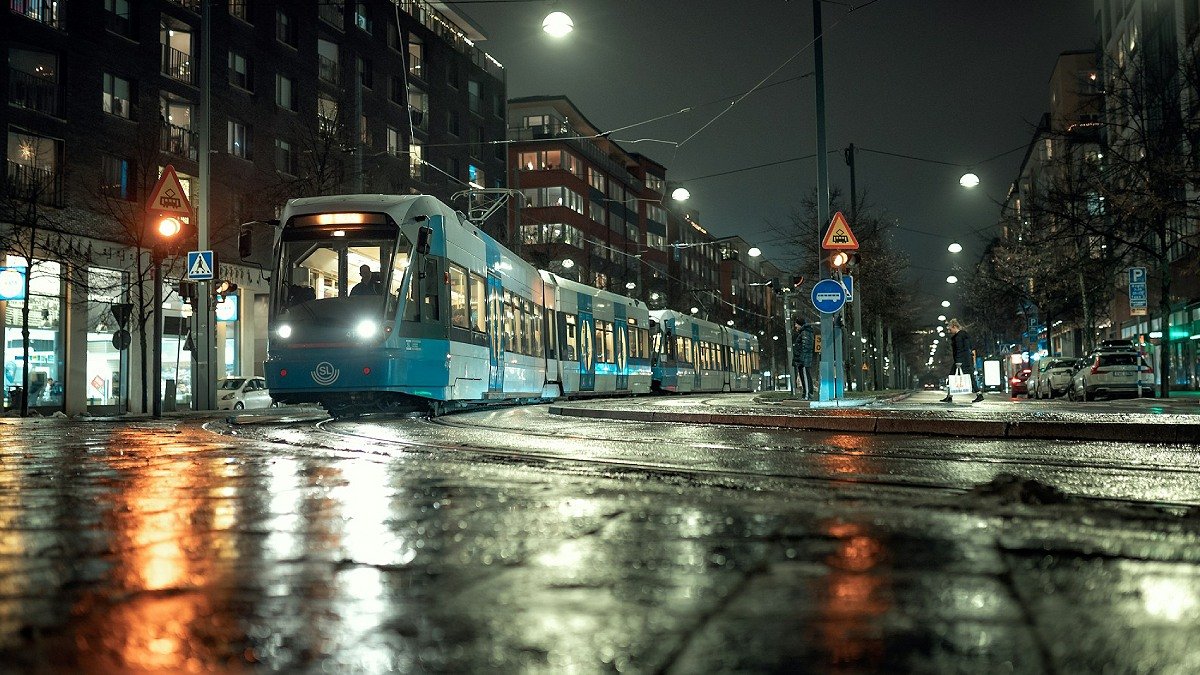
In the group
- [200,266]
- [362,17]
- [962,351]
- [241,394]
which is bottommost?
[241,394]

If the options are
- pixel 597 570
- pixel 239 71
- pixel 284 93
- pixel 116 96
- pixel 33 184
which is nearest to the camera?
pixel 597 570

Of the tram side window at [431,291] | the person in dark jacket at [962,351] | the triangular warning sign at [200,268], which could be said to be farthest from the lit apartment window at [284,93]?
the person in dark jacket at [962,351]

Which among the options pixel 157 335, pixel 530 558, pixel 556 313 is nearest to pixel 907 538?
pixel 530 558

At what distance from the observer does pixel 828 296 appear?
63.5 feet

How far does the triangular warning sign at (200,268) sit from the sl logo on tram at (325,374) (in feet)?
26.2

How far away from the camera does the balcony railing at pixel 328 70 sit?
46.3m

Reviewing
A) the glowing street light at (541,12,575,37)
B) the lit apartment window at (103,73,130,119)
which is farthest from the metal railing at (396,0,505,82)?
the glowing street light at (541,12,575,37)

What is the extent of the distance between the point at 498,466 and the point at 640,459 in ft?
4.48

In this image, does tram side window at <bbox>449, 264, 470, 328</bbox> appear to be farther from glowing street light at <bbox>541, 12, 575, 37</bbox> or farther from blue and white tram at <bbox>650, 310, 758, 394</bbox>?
blue and white tram at <bbox>650, 310, 758, 394</bbox>

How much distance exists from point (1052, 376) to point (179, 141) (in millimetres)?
33825

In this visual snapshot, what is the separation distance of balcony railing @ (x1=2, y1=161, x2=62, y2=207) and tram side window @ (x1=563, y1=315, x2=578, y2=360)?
14978 mm

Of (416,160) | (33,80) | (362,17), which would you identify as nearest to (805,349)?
(33,80)

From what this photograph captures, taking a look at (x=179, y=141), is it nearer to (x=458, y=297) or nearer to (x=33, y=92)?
(x=33, y=92)

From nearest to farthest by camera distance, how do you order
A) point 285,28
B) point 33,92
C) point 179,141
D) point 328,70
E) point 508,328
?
point 508,328
point 33,92
point 179,141
point 285,28
point 328,70
